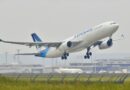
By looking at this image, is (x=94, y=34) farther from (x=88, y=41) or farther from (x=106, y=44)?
(x=106, y=44)

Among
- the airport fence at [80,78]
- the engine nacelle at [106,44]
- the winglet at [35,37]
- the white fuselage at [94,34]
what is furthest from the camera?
the winglet at [35,37]

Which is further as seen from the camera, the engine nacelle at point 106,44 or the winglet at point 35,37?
the winglet at point 35,37

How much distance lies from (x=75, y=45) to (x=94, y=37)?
498 cm

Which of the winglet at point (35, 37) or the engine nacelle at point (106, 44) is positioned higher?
the winglet at point (35, 37)

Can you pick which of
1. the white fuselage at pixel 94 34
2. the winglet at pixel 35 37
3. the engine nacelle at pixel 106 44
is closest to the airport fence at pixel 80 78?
the white fuselage at pixel 94 34

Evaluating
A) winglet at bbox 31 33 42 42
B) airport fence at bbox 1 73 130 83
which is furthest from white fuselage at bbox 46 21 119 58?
winglet at bbox 31 33 42 42

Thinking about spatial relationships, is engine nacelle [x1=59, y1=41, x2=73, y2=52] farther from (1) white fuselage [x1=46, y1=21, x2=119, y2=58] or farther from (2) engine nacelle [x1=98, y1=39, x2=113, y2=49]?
(2) engine nacelle [x1=98, y1=39, x2=113, y2=49]

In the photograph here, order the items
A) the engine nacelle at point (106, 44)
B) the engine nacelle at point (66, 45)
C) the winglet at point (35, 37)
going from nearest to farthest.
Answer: the engine nacelle at point (106, 44), the engine nacelle at point (66, 45), the winglet at point (35, 37)

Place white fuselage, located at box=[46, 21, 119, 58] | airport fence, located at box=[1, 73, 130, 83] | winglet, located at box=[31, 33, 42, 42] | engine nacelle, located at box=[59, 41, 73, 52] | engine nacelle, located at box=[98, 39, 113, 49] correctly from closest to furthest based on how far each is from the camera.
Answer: airport fence, located at box=[1, 73, 130, 83]
white fuselage, located at box=[46, 21, 119, 58]
engine nacelle, located at box=[98, 39, 113, 49]
engine nacelle, located at box=[59, 41, 73, 52]
winglet, located at box=[31, 33, 42, 42]

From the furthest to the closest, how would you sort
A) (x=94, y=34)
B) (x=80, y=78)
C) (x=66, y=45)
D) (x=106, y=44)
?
(x=106, y=44) < (x=66, y=45) < (x=94, y=34) < (x=80, y=78)

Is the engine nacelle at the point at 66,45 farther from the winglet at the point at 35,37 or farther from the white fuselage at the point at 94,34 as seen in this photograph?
the winglet at the point at 35,37

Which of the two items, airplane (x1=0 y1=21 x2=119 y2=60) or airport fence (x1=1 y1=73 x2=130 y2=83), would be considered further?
airplane (x1=0 y1=21 x2=119 y2=60)

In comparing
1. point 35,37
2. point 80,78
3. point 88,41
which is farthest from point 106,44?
point 35,37

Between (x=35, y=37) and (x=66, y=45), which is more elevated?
(x=35, y=37)
